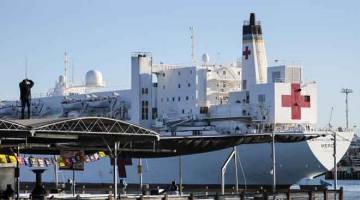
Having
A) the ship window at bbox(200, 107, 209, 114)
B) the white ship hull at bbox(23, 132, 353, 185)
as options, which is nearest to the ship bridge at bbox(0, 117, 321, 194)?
the white ship hull at bbox(23, 132, 353, 185)

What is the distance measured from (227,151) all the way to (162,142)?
15.8 m

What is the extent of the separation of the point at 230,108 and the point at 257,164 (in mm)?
4771

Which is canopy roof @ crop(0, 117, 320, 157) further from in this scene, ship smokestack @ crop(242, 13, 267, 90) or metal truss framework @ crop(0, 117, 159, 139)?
ship smokestack @ crop(242, 13, 267, 90)

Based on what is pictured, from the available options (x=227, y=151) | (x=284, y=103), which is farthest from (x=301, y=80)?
(x=227, y=151)

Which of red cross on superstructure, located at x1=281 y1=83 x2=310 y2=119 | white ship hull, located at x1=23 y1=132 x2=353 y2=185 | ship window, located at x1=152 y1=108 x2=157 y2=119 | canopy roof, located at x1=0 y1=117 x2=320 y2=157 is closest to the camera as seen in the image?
canopy roof, located at x1=0 y1=117 x2=320 y2=157

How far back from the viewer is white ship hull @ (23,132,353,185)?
65500 millimetres

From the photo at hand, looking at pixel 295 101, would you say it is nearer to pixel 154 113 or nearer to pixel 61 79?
pixel 154 113

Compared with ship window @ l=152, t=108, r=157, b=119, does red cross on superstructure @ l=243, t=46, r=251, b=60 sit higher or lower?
higher

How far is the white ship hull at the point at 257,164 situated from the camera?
65500 millimetres

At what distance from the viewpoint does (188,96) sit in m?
72.4

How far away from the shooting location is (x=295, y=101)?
67.8m

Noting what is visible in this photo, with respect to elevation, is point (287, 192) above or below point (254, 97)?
below

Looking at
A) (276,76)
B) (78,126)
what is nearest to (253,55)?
(276,76)

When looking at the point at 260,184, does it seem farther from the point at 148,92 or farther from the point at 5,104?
the point at 5,104
